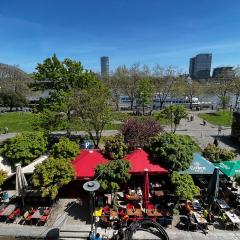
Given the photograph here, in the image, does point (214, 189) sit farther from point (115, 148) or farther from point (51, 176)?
point (51, 176)

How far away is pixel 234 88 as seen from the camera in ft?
215

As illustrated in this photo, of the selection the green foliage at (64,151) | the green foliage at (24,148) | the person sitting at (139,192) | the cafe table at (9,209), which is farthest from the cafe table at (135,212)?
the green foliage at (24,148)

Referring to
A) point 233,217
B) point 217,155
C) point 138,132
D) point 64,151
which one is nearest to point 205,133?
point 217,155

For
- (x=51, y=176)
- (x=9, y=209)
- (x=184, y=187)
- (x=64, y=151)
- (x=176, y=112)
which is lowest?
(x=9, y=209)

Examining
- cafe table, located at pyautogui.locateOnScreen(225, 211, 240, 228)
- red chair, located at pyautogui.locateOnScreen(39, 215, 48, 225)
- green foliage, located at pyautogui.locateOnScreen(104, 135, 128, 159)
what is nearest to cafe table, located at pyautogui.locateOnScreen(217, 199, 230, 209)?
cafe table, located at pyautogui.locateOnScreen(225, 211, 240, 228)

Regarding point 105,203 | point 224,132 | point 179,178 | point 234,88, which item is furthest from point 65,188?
point 234,88

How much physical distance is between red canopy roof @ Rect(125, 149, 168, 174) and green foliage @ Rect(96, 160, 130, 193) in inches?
36.6

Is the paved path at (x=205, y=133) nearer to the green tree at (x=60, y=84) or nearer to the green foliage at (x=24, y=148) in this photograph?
the green tree at (x=60, y=84)

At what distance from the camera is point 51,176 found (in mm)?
14242

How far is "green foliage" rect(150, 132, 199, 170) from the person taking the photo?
1569cm

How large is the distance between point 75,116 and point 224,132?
23743 mm

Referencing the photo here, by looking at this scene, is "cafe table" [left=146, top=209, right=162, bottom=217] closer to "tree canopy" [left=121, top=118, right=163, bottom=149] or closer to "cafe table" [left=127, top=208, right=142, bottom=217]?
"cafe table" [left=127, top=208, right=142, bottom=217]

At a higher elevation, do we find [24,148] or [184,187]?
[24,148]

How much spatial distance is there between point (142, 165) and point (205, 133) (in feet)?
Result: 78.5
